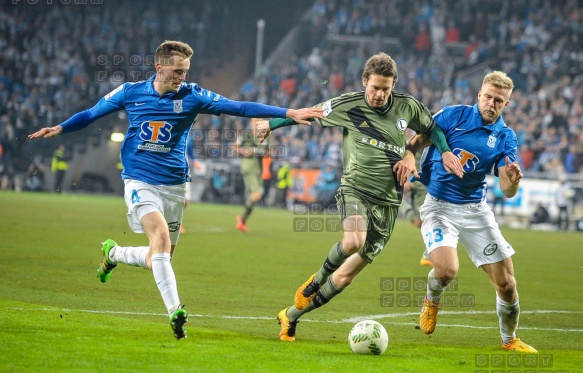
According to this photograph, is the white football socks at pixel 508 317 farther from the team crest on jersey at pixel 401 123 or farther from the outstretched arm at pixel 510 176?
the team crest on jersey at pixel 401 123

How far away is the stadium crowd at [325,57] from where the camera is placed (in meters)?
32.2

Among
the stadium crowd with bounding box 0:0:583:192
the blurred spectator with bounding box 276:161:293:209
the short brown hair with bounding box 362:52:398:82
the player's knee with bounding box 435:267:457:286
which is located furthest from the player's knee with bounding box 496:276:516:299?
the blurred spectator with bounding box 276:161:293:209

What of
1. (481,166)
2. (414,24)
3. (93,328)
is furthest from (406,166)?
(414,24)

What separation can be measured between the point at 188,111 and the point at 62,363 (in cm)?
266

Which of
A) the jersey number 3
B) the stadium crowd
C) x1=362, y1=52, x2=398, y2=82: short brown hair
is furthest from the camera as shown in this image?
the stadium crowd

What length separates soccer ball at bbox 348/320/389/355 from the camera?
6957mm

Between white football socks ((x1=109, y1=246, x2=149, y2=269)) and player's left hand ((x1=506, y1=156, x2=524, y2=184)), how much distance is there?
3.29 meters

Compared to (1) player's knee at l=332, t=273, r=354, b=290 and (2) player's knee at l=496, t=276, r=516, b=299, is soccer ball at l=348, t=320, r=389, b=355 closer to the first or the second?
(1) player's knee at l=332, t=273, r=354, b=290

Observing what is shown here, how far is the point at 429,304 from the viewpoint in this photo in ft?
26.2

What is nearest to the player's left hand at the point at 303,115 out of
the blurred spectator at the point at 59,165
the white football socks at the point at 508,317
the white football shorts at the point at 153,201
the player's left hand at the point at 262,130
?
the player's left hand at the point at 262,130

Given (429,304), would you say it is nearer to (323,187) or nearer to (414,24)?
(323,187)

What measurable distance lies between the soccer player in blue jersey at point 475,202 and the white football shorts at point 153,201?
2204 millimetres

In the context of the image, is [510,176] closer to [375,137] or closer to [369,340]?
[375,137]

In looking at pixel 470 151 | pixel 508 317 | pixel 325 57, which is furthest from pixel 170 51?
pixel 325 57
